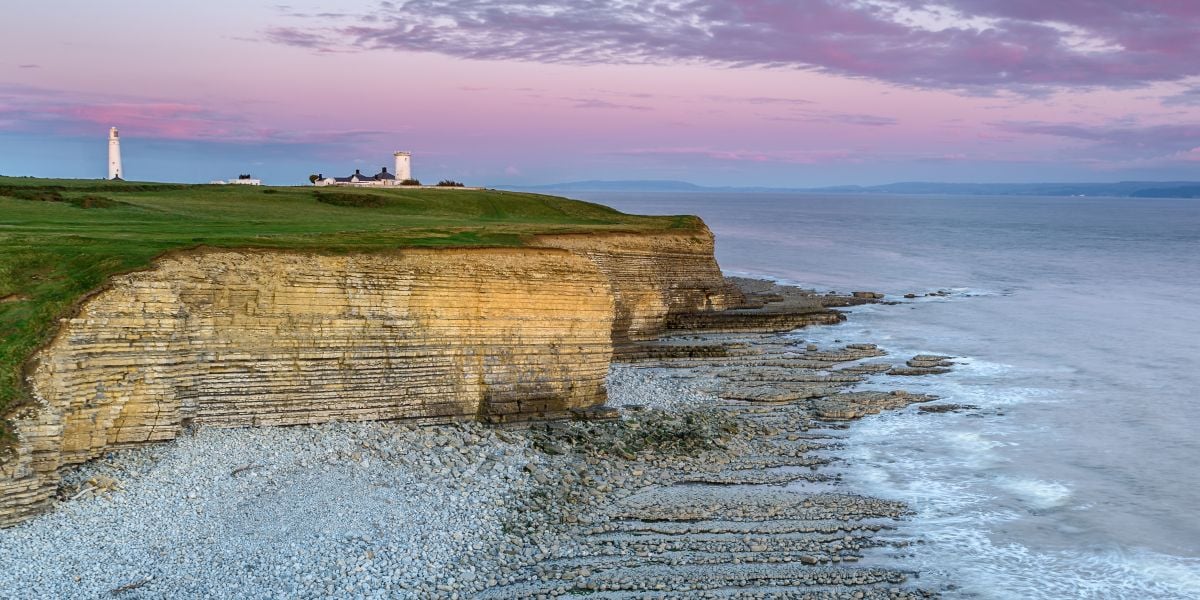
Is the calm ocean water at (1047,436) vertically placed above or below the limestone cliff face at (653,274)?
below

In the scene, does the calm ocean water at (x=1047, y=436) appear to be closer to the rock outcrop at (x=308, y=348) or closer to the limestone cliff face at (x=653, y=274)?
the limestone cliff face at (x=653, y=274)

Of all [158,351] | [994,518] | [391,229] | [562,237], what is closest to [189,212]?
[391,229]

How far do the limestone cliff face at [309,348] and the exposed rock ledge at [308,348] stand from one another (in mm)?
30

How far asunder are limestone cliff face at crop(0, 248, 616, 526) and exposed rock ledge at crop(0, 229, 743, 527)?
0.03 metres

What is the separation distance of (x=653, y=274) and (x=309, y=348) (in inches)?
878

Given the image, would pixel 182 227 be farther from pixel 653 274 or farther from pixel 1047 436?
pixel 1047 436

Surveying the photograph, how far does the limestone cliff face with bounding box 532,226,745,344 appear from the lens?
131 feet

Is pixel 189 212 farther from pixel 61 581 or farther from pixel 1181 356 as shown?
pixel 1181 356

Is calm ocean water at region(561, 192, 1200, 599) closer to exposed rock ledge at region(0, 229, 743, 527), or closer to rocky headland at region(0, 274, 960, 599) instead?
rocky headland at region(0, 274, 960, 599)

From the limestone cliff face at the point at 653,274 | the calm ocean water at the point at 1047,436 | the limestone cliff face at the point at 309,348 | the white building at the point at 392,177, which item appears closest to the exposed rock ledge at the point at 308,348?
the limestone cliff face at the point at 309,348

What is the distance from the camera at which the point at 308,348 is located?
22.8m

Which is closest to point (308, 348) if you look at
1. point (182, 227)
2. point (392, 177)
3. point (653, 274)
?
point (182, 227)

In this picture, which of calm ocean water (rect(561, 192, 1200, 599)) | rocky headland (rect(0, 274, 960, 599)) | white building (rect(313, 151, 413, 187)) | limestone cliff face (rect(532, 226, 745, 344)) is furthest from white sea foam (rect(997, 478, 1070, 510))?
white building (rect(313, 151, 413, 187))

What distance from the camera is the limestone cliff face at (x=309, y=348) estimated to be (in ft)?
63.1
